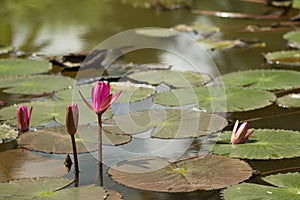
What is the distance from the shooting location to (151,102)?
1.99 metres

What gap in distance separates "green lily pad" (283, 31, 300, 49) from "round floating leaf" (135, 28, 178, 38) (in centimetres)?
56

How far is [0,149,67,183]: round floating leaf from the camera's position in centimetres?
144

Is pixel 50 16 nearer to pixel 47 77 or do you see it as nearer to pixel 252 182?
pixel 47 77

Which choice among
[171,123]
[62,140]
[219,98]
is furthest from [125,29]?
[62,140]

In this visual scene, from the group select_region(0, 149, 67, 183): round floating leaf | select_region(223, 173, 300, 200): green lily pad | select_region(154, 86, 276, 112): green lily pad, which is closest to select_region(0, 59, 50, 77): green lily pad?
select_region(154, 86, 276, 112): green lily pad

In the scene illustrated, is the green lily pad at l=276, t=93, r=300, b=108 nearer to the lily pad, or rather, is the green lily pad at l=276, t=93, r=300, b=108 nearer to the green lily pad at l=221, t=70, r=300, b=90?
the green lily pad at l=221, t=70, r=300, b=90

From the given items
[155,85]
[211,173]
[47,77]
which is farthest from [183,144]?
[47,77]

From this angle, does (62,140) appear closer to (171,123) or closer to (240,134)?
(171,123)

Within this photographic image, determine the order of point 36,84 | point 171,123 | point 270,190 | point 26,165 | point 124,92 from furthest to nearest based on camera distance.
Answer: point 36,84
point 124,92
point 171,123
point 26,165
point 270,190

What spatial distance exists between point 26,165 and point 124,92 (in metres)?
0.66

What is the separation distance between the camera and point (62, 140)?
1.64 metres

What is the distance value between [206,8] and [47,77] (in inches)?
72.2

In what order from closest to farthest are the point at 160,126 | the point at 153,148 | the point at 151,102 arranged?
the point at 153,148
the point at 160,126
the point at 151,102

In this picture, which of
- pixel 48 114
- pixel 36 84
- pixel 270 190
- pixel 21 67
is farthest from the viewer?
pixel 21 67
